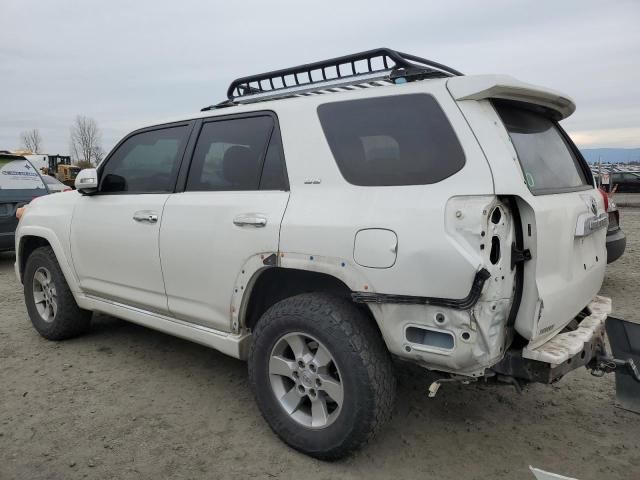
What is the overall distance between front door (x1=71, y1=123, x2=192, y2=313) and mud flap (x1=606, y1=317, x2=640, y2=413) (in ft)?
9.30

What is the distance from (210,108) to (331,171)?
1.32 metres

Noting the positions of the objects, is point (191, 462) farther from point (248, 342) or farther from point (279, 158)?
point (279, 158)

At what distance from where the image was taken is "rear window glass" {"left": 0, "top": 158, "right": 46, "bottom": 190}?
8.49m

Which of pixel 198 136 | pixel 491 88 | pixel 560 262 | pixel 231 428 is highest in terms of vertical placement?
pixel 491 88

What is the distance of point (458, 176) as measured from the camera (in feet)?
7.50

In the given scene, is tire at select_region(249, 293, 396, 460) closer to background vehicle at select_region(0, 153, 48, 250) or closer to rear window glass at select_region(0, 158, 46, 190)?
background vehicle at select_region(0, 153, 48, 250)

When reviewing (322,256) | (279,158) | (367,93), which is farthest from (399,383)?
(367,93)

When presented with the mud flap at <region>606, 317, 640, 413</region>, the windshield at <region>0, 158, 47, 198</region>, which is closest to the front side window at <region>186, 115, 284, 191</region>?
the mud flap at <region>606, 317, 640, 413</region>

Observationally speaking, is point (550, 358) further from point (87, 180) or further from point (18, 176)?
point (18, 176)

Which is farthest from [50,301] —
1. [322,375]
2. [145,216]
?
[322,375]

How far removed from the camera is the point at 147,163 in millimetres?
3762

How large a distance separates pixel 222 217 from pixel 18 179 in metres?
7.31

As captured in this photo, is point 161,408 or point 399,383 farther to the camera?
point 399,383

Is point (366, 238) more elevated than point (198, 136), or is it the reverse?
point (198, 136)
